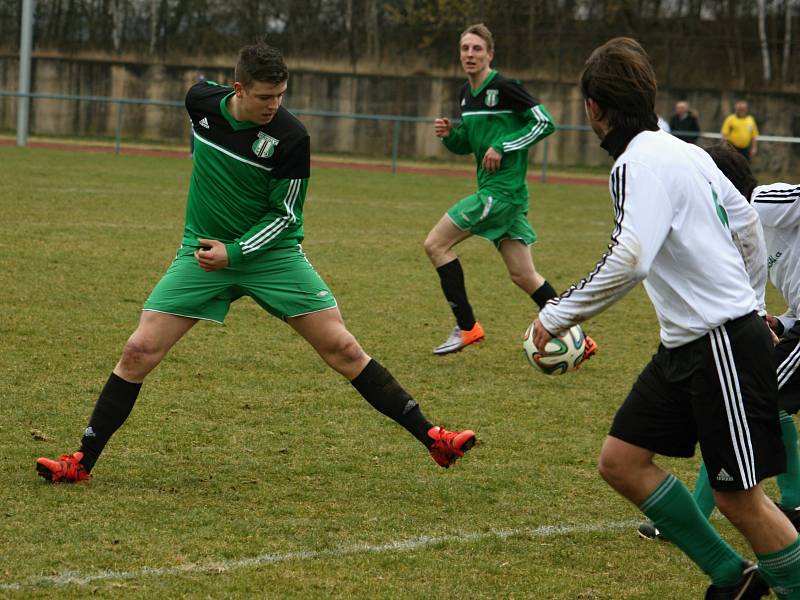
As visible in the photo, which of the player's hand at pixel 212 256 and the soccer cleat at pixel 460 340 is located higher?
the player's hand at pixel 212 256

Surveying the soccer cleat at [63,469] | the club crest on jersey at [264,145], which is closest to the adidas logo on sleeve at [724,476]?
the club crest on jersey at [264,145]

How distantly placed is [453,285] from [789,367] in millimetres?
3745

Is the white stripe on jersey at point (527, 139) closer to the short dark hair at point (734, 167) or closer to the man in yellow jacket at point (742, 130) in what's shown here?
the short dark hair at point (734, 167)

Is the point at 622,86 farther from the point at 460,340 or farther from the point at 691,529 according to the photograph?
the point at 460,340

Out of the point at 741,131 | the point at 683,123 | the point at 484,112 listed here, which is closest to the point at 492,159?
the point at 484,112

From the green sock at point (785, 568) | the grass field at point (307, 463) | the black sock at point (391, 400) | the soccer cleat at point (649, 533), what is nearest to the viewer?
the green sock at point (785, 568)

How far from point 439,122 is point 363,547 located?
4091mm

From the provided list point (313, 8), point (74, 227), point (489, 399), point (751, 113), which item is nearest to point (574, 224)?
point (74, 227)

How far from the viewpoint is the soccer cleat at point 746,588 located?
3529 millimetres

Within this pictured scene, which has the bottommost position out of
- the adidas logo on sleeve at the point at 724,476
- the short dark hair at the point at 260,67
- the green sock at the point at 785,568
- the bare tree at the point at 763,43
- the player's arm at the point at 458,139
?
the green sock at the point at 785,568

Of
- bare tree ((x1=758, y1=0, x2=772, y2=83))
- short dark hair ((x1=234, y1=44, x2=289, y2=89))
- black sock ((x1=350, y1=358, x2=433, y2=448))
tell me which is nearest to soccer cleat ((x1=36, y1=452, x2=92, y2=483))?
black sock ((x1=350, y1=358, x2=433, y2=448))

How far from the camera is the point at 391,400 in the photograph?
4.89m

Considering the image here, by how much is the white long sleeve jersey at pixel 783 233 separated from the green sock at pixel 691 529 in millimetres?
1270

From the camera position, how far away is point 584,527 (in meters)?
4.51
